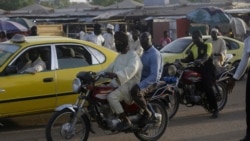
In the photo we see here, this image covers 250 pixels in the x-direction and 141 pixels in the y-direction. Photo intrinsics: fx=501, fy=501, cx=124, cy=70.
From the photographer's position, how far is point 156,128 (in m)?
7.45

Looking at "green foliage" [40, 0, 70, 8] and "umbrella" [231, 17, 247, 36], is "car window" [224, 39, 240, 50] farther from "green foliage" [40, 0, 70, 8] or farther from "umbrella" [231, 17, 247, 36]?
"green foliage" [40, 0, 70, 8]

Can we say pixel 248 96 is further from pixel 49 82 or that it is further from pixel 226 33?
pixel 226 33

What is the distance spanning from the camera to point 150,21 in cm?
2764

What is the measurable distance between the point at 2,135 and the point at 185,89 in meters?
3.48

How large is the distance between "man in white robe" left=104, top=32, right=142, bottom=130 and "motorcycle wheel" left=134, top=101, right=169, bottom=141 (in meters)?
0.50

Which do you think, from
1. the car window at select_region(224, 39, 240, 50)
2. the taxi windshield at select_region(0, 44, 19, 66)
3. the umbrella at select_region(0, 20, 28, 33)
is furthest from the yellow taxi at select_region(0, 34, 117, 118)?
the umbrella at select_region(0, 20, 28, 33)

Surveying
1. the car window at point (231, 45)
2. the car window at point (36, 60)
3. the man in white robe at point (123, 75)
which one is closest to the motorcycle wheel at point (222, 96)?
the man in white robe at point (123, 75)

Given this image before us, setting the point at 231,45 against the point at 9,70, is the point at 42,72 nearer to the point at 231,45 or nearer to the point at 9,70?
the point at 9,70

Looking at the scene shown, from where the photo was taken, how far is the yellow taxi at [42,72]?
786cm

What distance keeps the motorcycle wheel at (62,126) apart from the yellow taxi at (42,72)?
5.02 feet

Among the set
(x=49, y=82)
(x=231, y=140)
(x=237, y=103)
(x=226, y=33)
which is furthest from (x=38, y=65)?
(x=226, y=33)

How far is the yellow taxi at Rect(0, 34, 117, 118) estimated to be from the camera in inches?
310

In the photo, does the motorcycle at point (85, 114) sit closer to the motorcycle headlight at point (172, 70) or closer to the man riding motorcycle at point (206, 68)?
the motorcycle headlight at point (172, 70)

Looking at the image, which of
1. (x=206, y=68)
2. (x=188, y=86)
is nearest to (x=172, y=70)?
(x=188, y=86)
